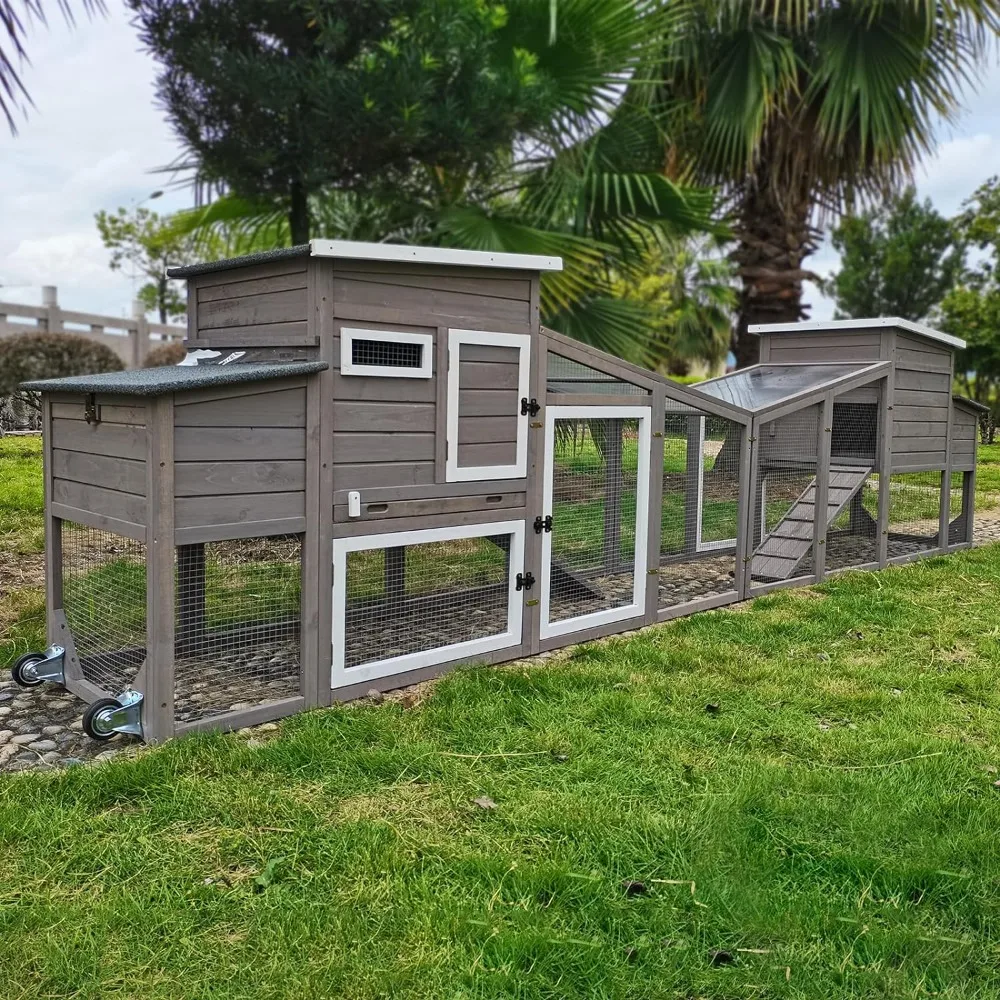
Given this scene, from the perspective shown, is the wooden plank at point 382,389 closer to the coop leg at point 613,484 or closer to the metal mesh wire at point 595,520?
the metal mesh wire at point 595,520

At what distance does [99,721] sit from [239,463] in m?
0.93

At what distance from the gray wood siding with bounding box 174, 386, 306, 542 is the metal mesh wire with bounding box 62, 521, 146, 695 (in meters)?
0.51

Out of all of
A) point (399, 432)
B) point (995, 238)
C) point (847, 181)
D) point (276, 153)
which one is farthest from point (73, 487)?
point (995, 238)

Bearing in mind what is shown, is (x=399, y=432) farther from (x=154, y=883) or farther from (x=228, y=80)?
(x=228, y=80)

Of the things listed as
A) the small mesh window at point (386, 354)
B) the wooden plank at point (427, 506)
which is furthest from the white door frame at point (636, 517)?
the small mesh window at point (386, 354)

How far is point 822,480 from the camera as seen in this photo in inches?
235

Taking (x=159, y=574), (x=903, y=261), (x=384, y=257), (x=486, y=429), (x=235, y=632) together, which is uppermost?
(x=903, y=261)

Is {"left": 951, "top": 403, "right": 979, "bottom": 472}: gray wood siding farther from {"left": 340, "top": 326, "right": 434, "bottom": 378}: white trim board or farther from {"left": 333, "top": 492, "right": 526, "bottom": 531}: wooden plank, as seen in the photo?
{"left": 340, "top": 326, "right": 434, "bottom": 378}: white trim board

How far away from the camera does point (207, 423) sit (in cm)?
315

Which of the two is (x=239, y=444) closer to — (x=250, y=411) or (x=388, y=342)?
(x=250, y=411)

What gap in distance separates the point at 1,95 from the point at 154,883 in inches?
79.1

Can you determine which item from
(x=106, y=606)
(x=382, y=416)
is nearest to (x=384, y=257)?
(x=382, y=416)

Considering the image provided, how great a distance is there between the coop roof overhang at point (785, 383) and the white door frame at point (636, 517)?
1082mm

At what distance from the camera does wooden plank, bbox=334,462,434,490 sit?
355 centimetres
